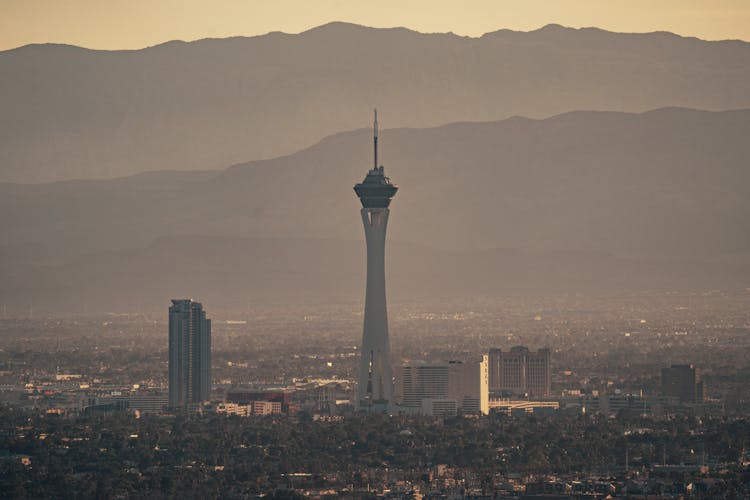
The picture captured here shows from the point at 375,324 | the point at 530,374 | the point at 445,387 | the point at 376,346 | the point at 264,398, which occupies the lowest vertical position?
the point at 264,398

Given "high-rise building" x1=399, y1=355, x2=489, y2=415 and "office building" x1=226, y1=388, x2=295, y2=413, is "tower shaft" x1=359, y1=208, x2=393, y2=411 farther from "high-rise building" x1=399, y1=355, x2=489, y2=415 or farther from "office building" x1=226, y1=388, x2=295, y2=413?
"office building" x1=226, y1=388, x2=295, y2=413

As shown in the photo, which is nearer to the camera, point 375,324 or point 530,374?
point 375,324

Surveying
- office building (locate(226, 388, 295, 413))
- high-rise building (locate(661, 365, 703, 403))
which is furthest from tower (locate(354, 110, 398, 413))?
high-rise building (locate(661, 365, 703, 403))

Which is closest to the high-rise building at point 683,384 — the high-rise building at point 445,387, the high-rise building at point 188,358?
the high-rise building at point 445,387

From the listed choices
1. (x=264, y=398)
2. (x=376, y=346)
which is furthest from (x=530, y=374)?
(x=264, y=398)

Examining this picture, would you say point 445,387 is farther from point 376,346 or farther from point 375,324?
point 375,324

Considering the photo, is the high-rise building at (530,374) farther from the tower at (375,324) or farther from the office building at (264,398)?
the office building at (264,398)

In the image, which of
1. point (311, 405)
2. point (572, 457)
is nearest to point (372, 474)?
point (572, 457)
